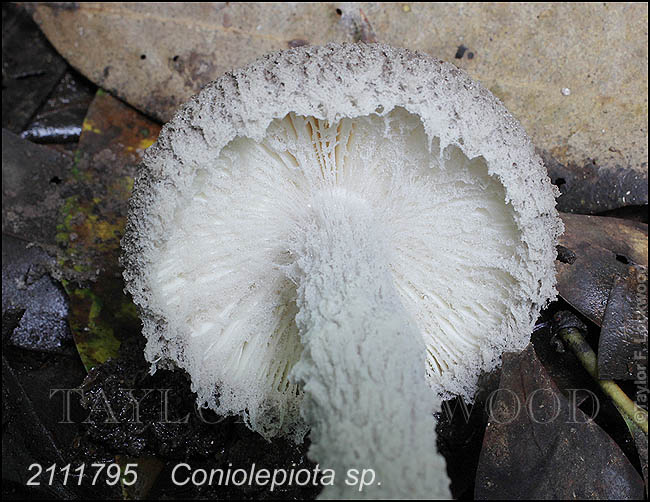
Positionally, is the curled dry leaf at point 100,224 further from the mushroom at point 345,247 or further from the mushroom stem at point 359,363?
the mushroom stem at point 359,363

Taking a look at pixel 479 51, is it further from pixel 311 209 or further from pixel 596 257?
pixel 311 209

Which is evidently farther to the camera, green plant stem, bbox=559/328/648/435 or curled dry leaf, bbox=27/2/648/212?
curled dry leaf, bbox=27/2/648/212

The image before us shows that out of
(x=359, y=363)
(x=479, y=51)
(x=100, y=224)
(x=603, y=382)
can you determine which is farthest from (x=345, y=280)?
(x=479, y=51)

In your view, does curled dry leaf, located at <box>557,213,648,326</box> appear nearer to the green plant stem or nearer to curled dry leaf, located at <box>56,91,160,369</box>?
the green plant stem

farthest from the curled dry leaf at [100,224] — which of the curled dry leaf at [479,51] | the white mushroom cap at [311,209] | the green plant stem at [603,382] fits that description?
the green plant stem at [603,382]

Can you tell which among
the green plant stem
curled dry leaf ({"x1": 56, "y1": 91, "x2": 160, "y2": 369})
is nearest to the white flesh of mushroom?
the green plant stem

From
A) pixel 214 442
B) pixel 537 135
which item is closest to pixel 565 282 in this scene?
pixel 537 135
